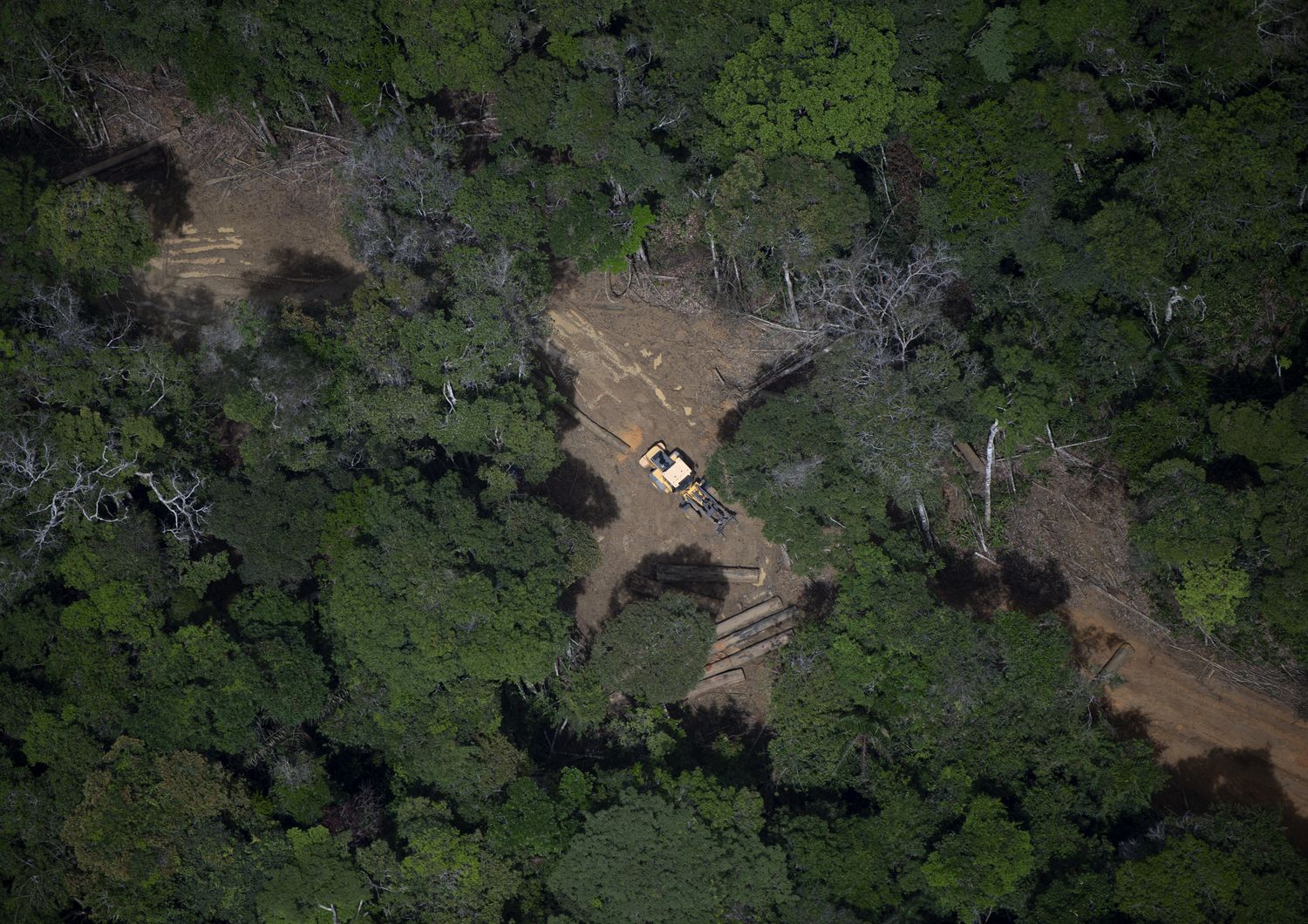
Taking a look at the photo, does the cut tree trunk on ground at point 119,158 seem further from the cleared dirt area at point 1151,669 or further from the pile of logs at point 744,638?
the cleared dirt area at point 1151,669

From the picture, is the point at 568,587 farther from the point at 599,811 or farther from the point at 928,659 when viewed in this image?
the point at 928,659

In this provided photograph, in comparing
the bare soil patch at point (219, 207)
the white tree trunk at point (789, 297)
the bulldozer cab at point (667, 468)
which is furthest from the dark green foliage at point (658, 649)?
the bare soil patch at point (219, 207)

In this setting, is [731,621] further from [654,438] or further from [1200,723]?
[1200,723]

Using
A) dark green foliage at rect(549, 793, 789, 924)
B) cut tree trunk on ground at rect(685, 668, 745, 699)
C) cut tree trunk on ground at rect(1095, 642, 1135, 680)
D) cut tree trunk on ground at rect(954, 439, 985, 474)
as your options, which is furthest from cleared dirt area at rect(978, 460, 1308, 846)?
dark green foliage at rect(549, 793, 789, 924)

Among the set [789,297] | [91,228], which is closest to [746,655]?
[789,297]

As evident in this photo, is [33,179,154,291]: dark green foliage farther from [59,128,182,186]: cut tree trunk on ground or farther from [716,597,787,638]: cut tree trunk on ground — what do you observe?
[716,597,787,638]: cut tree trunk on ground

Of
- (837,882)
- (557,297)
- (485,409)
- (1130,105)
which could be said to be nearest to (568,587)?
(485,409)
